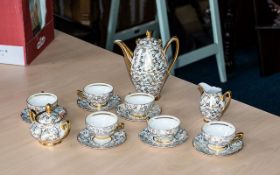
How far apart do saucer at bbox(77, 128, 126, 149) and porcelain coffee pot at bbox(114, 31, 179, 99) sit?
0.19 m

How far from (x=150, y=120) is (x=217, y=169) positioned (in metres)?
0.21

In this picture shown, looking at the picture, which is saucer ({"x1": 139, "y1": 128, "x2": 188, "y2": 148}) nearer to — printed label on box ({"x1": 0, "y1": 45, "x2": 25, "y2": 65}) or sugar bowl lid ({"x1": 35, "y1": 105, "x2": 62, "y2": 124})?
sugar bowl lid ({"x1": 35, "y1": 105, "x2": 62, "y2": 124})

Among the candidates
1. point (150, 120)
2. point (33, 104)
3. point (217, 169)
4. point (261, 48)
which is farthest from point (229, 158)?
point (261, 48)

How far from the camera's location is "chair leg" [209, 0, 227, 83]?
259 cm

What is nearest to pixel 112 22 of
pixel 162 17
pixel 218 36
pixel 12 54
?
pixel 162 17

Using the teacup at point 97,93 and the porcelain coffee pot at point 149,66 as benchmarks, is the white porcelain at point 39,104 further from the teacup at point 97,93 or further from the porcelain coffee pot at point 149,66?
the porcelain coffee pot at point 149,66

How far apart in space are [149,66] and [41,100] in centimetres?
28

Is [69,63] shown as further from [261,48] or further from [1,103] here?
[261,48]

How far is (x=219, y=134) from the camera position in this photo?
1247 mm

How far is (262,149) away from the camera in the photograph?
124 centimetres

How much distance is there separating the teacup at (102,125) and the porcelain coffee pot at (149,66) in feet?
0.58

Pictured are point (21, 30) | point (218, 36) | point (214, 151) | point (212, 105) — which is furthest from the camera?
point (218, 36)

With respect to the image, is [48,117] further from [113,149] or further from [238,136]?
[238,136]

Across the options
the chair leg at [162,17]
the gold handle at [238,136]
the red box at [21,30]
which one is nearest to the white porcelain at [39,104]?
the red box at [21,30]
